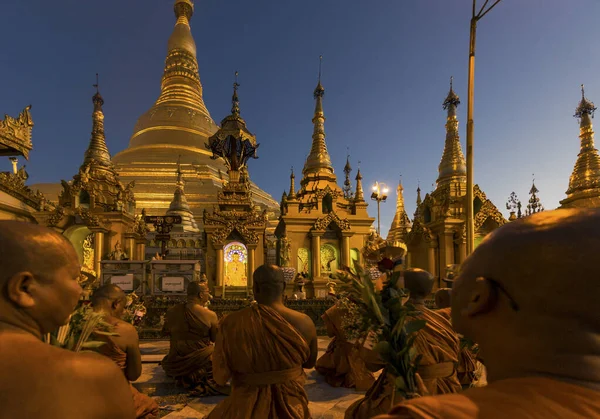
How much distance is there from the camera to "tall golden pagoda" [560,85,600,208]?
20.5 m

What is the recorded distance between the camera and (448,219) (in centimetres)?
2036

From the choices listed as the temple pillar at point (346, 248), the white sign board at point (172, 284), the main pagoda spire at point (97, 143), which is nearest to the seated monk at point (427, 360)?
the white sign board at point (172, 284)

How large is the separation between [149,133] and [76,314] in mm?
35155

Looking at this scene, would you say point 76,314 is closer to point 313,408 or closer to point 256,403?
point 256,403

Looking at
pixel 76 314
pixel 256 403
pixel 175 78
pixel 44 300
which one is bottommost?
pixel 256 403

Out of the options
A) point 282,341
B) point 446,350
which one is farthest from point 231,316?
point 446,350

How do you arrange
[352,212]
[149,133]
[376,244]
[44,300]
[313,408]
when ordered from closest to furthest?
[44,300] < [313,408] < [376,244] < [352,212] < [149,133]

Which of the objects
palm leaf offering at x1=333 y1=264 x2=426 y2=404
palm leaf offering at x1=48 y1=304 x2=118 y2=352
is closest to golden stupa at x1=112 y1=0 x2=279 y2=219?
palm leaf offering at x1=48 y1=304 x2=118 y2=352

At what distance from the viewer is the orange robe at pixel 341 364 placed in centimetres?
633

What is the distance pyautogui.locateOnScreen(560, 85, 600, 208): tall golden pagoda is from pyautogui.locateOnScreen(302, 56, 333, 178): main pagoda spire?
46.2 ft

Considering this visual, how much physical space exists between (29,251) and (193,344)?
5.41 metres

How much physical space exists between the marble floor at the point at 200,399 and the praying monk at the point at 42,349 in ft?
13.6

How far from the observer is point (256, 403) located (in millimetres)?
3617

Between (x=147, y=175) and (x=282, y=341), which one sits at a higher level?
(x=147, y=175)
